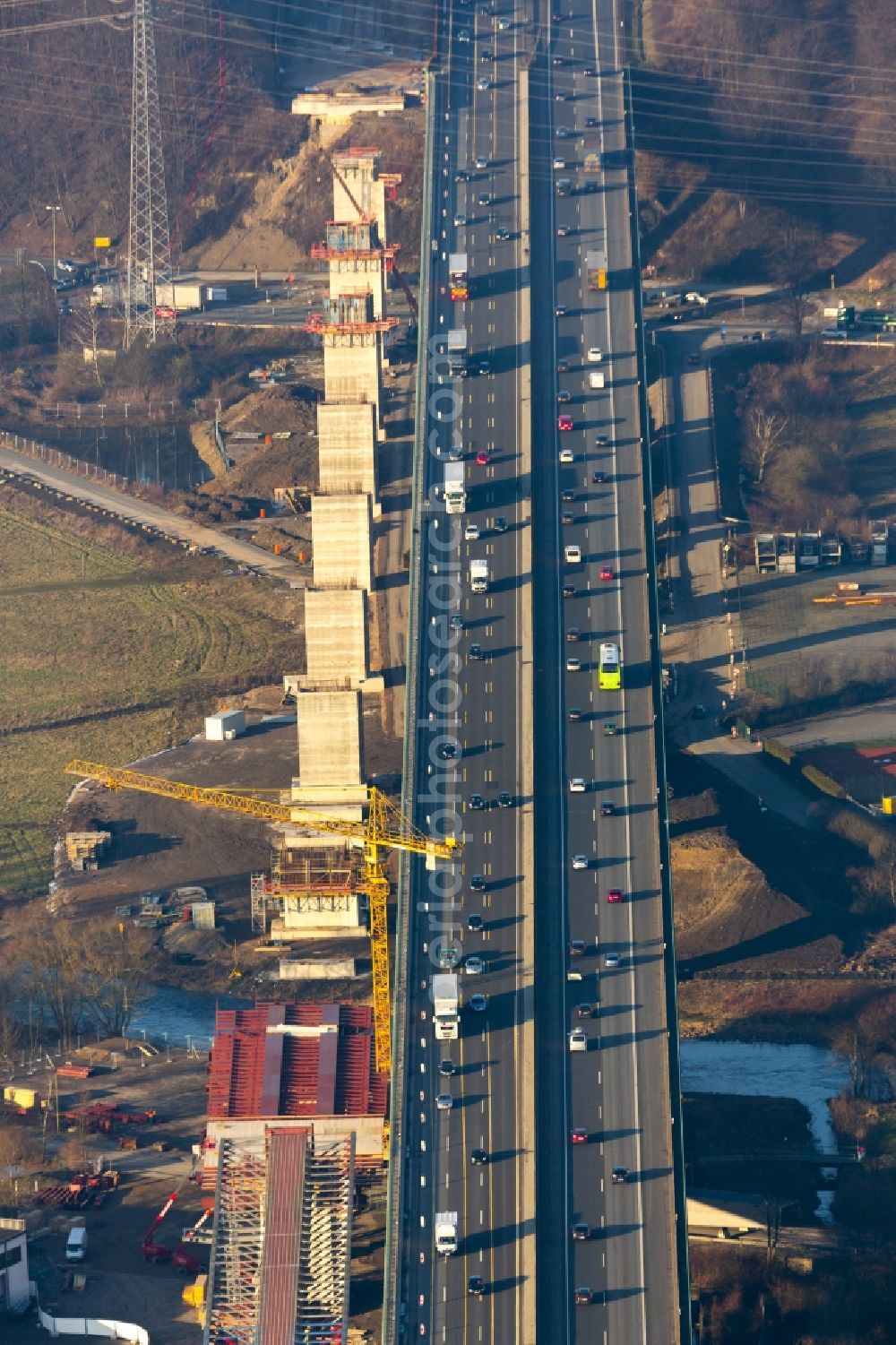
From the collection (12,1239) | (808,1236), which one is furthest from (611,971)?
(12,1239)

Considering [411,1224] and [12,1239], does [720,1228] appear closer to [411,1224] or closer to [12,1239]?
[411,1224]

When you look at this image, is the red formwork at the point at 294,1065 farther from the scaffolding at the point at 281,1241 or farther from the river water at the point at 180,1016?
the river water at the point at 180,1016

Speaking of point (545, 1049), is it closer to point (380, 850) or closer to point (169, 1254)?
point (169, 1254)

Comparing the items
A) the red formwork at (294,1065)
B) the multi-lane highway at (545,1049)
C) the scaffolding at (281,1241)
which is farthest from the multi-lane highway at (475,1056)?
the scaffolding at (281,1241)

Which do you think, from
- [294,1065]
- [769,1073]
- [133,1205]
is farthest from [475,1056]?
[769,1073]

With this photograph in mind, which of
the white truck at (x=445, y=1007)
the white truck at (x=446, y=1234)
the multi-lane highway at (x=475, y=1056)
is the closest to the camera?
the multi-lane highway at (x=475, y=1056)
